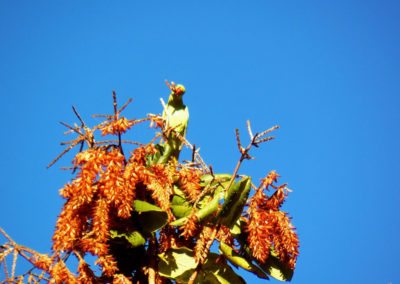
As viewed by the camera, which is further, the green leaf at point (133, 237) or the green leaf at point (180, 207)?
the green leaf at point (180, 207)

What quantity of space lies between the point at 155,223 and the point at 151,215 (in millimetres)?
64

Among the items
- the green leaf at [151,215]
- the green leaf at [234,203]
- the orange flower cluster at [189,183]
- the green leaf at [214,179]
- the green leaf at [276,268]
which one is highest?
the green leaf at [214,179]

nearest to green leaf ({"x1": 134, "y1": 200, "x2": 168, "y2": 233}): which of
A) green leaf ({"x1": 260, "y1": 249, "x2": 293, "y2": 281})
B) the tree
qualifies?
the tree

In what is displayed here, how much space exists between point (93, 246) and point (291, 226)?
1.39 m

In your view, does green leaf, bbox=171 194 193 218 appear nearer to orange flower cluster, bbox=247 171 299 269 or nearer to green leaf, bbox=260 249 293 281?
orange flower cluster, bbox=247 171 299 269

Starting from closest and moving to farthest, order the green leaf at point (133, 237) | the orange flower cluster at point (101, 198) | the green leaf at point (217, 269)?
the orange flower cluster at point (101, 198) < the green leaf at point (133, 237) < the green leaf at point (217, 269)

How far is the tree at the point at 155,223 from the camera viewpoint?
3963 mm

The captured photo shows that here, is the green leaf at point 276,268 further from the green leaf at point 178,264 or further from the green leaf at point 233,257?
the green leaf at point 178,264

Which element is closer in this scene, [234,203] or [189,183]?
[234,203]

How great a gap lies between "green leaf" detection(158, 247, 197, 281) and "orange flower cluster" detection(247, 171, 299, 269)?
441 mm

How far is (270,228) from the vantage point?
14.0 feet

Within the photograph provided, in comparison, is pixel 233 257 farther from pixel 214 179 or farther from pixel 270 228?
pixel 214 179

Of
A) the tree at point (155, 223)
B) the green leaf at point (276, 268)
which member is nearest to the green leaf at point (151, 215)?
the tree at point (155, 223)

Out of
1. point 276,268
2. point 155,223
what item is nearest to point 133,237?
point 155,223
